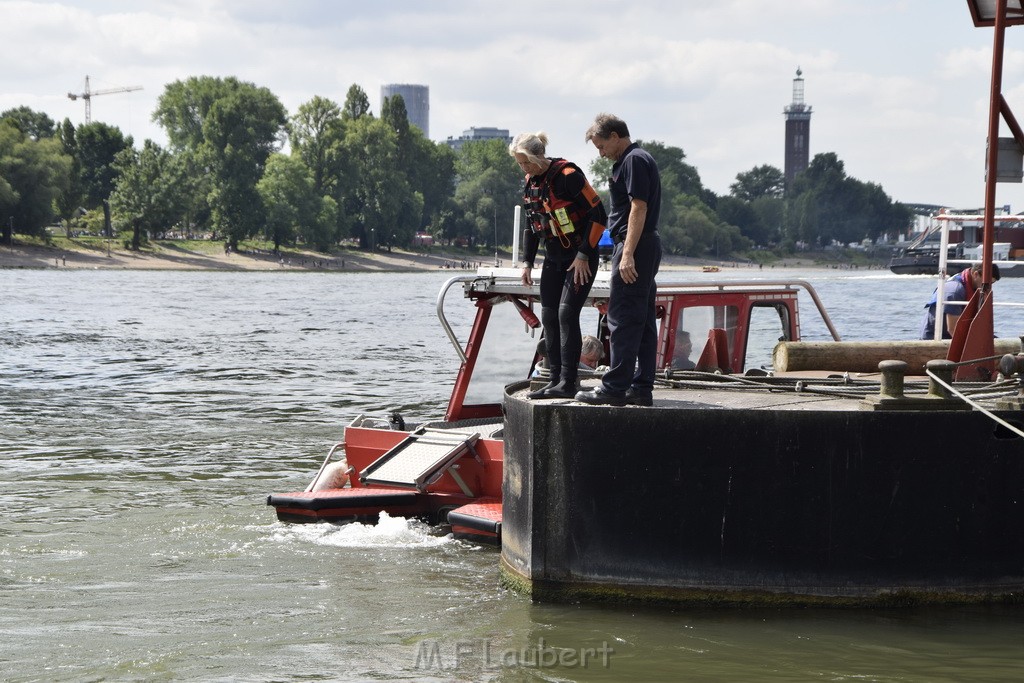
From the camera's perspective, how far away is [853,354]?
462 inches

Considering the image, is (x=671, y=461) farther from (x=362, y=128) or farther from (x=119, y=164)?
(x=362, y=128)

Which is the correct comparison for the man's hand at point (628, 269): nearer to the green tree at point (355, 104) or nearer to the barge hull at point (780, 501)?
the barge hull at point (780, 501)

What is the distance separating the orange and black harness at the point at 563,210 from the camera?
9570mm

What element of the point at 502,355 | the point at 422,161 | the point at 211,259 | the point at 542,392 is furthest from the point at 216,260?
the point at 542,392

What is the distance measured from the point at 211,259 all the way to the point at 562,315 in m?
116

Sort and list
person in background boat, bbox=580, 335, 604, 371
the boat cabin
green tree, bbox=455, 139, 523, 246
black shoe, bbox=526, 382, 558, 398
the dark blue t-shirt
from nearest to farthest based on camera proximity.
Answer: the dark blue t-shirt
black shoe, bbox=526, 382, 558, 398
person in background boat, bbox=580, 335, 604, 371
the boat cabin
green tree, bbox=455, 139, 523, 246

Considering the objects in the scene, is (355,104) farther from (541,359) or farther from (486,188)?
(541,359)

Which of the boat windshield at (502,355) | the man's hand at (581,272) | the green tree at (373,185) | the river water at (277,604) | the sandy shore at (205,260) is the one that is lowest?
the sandy shore at (205,260)

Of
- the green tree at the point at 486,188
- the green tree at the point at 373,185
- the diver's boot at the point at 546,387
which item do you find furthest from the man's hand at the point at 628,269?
the green tree at the point at 373,185

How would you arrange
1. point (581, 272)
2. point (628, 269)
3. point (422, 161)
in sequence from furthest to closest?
point (422, 161) < point (581, 272) < point (628, 269)

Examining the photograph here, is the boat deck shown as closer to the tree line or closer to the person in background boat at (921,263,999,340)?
the person in background boat at (921,263,999,340)

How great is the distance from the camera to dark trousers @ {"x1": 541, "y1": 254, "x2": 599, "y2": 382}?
9492 millimetres

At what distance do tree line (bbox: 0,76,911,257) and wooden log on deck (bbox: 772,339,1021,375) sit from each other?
102819 mm

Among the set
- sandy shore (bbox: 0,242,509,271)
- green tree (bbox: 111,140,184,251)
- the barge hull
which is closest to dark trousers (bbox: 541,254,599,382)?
the barge hull
